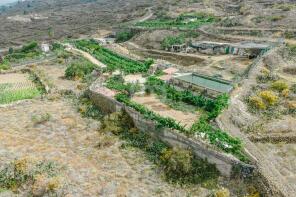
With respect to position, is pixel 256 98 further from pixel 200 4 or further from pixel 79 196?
pixel 200 4

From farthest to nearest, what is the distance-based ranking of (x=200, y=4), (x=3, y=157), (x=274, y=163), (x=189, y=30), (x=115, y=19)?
1. (x=115, y=19)
2. (x=200, y=4)
3. (x=189, y=30)
4. (x=3, y=157)
5. (x=274, y=163)

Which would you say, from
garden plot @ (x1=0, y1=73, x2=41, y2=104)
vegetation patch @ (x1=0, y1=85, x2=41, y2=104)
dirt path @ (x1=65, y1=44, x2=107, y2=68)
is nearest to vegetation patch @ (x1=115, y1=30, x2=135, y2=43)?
dirt path @ (x1=65, y1=44, x2=107, y2=68)

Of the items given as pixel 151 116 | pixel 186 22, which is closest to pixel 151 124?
pixel 151 116

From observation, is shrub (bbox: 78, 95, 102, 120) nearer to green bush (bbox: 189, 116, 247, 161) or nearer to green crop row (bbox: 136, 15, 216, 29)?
green bush (bbox: 189, 116, 247, 161)

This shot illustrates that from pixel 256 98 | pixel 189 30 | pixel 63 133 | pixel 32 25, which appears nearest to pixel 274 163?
pixel 256 98

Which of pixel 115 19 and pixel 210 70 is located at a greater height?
pixel 210 70

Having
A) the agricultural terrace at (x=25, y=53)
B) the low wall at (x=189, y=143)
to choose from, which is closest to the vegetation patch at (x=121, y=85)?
the low wall at (x=189, y=143)
